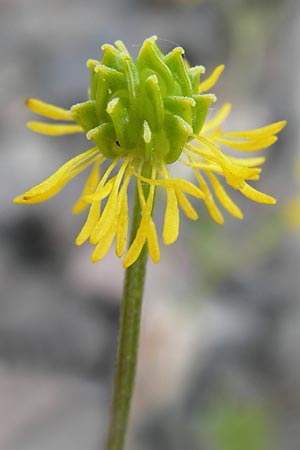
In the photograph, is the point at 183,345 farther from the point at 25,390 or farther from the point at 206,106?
the point at 206,106

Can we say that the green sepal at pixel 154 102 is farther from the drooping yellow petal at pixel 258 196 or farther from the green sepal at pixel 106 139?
the drooping yellow petal at pixel 258 196

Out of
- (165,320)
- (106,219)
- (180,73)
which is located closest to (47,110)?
(180,73)

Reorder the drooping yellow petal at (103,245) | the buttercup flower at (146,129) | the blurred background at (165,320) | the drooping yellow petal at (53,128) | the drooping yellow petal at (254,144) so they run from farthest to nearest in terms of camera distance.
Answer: the blurred background at (165,320) < the drooping yellow petal at (53,128) < the drooping yellow petal at (254,144) < the buttercup flower at (146,129) < the drooping yellow petal at (103,245)

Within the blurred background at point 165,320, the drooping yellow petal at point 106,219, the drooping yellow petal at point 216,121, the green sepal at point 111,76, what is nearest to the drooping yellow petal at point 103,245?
the drooping yellow petal at point 106,219

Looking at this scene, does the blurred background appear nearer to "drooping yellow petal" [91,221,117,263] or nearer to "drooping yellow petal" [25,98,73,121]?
"drooping yellow petal" [25,98,73,121]

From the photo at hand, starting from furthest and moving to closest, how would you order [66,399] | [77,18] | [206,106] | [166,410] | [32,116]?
1. [77,18]
2. [32,116]
3. [66,399]
4. [166,410]
5. [206,106]

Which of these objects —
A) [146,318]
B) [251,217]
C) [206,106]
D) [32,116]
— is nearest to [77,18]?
[32,116]
